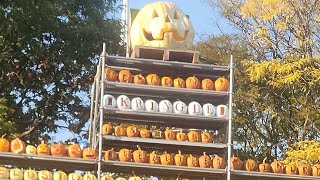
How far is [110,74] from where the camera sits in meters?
9.52

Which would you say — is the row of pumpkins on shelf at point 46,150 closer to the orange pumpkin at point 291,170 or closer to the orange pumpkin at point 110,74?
the orange pumpkin at point 110,74

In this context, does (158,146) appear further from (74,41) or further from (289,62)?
(74,41)

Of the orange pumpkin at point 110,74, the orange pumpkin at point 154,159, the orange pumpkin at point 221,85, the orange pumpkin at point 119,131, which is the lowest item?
the orange pumpkin at point 154,159

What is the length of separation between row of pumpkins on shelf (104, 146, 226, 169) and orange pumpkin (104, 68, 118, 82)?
0.96 m

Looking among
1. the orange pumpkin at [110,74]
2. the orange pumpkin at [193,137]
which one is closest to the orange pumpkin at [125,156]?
the orange pumpkin at [193,137]

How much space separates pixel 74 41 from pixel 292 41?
17.4 ft

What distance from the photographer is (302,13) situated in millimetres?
14453

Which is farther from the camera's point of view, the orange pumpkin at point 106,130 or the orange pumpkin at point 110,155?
the orange pumpkin at point 106,130

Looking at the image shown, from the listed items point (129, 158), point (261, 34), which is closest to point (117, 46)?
point (261, 34)

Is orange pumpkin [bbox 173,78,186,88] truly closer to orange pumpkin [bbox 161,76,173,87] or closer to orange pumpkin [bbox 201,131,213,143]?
orange pumpkin [bbox 161,76,173,87]

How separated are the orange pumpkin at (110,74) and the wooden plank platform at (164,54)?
1.85 feet

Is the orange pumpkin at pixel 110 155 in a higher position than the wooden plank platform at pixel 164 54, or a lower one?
lower

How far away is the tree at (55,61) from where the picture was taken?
16.4 m

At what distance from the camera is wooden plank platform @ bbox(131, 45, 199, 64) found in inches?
391
